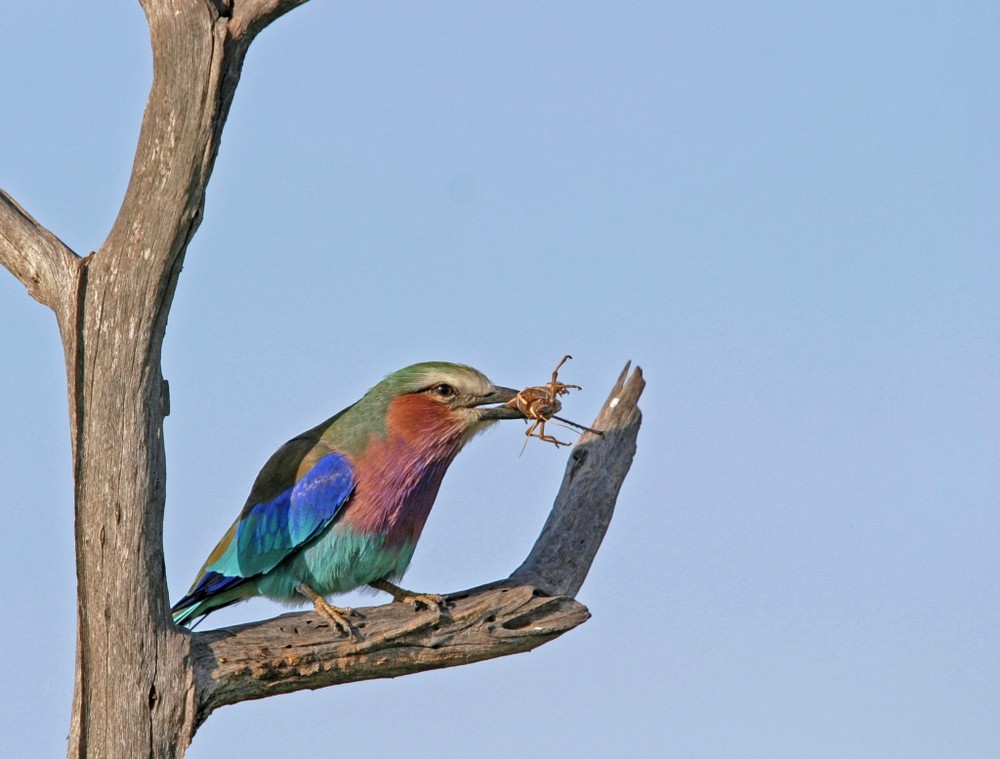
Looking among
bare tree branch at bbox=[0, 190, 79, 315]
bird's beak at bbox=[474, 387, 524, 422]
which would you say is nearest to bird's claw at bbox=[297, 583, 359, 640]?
bird's beak at bbox=[474, 387, 524, 422]

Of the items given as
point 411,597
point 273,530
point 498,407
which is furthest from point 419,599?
point 498,407

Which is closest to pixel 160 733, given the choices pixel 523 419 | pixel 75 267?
pixel 75 267

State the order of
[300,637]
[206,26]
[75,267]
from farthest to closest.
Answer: [300,637] → [75,267] → [206,26]

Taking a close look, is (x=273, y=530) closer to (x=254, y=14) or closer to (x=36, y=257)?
(x=36, y=257)

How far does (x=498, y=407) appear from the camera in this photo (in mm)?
6008

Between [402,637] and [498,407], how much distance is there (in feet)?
4.18

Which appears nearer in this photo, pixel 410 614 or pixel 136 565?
pixel 136 565

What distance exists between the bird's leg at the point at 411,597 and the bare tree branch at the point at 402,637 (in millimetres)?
58

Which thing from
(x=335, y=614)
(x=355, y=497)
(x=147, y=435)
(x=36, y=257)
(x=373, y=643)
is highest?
(x=36, y=257)

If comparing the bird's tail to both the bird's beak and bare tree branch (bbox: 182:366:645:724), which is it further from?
the bird's beak

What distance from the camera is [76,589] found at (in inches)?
183

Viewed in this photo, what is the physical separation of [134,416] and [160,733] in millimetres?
1241

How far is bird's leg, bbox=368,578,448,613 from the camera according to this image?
552 cm

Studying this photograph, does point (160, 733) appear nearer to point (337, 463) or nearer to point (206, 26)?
point (337, 463)
